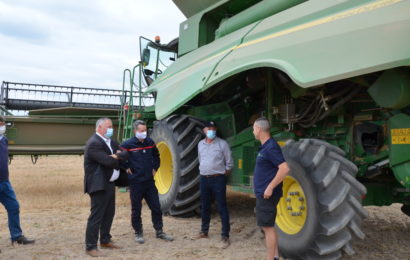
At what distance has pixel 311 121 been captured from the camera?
4258 mm

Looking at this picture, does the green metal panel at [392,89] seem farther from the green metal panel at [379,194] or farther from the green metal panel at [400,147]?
the green metal panel at [379,194]

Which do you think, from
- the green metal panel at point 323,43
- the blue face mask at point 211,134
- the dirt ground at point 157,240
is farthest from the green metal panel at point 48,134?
the green metal panel at point 323,43

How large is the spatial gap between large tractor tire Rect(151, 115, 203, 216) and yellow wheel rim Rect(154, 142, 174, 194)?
10.1 inches

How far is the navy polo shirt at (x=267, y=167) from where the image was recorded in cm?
331

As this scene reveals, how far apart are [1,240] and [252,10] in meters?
4.19

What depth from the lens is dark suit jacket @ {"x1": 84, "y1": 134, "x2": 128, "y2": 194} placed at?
412cm

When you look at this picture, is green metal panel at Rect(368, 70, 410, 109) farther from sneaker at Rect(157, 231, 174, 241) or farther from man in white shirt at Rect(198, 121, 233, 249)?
sneaker at Rect(157, 231, 174, 241)

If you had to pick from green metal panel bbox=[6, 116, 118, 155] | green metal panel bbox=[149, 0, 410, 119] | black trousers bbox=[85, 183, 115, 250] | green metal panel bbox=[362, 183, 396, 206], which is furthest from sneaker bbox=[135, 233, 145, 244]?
green metal panel bbox=[6, 116, 118, 155]

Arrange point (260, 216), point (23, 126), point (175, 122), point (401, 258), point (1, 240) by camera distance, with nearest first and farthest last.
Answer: point (260, 216) < point (401, 258) < point (1, 240) < point (175, 122) < point (23, 126)

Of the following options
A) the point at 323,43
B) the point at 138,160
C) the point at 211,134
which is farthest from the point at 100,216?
the point at 323,43

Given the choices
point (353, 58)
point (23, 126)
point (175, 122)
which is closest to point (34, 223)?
point (175, 122)

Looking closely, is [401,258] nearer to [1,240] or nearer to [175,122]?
[175,122]

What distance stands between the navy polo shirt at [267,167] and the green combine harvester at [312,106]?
1.22ft

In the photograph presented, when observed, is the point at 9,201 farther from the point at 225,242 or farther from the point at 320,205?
the point at 320,205
